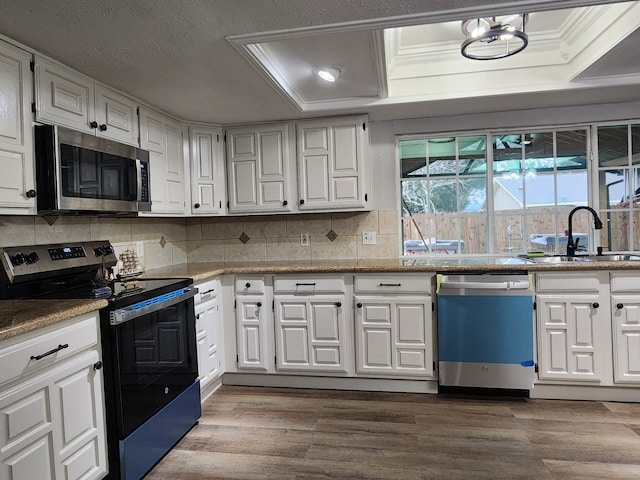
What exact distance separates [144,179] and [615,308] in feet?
9.96

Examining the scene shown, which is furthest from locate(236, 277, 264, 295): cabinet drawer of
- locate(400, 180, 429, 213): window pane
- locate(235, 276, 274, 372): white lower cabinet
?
locate(400, 180, 429, 213): window pane

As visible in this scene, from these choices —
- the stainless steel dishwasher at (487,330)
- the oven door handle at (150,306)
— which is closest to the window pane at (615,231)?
the stainless steel dishwasher at (487,330)

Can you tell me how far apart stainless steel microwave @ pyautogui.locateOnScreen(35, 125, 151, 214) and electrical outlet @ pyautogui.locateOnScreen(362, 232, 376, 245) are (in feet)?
5.55

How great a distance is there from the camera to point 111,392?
1.79m

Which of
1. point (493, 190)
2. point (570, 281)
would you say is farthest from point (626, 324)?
point (493, 190)

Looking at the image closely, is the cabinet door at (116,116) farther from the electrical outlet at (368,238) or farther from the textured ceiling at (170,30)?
the electrical outlet at (368,238)

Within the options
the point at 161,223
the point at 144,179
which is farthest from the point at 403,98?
the point at 161,223

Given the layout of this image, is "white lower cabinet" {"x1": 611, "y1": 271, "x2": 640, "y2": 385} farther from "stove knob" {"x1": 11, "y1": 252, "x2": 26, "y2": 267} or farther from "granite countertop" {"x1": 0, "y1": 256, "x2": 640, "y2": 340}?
"stove knob" {"x1": 11, "y1": 252, "x2": 26, "y2": 267}

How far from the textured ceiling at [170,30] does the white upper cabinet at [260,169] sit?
28.4 inches

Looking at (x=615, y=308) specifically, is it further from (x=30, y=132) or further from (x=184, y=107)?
(x=30, y=132)

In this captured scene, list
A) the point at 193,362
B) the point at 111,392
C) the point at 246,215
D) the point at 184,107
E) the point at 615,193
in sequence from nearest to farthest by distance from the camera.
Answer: the point at 111,392, the point at 193,362, the point at 184,107, the point at 615,193, the point at 246,215

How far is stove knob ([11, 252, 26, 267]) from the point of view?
1992mm

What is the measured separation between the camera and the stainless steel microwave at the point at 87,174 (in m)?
1.92

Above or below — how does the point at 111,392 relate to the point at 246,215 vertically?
below
